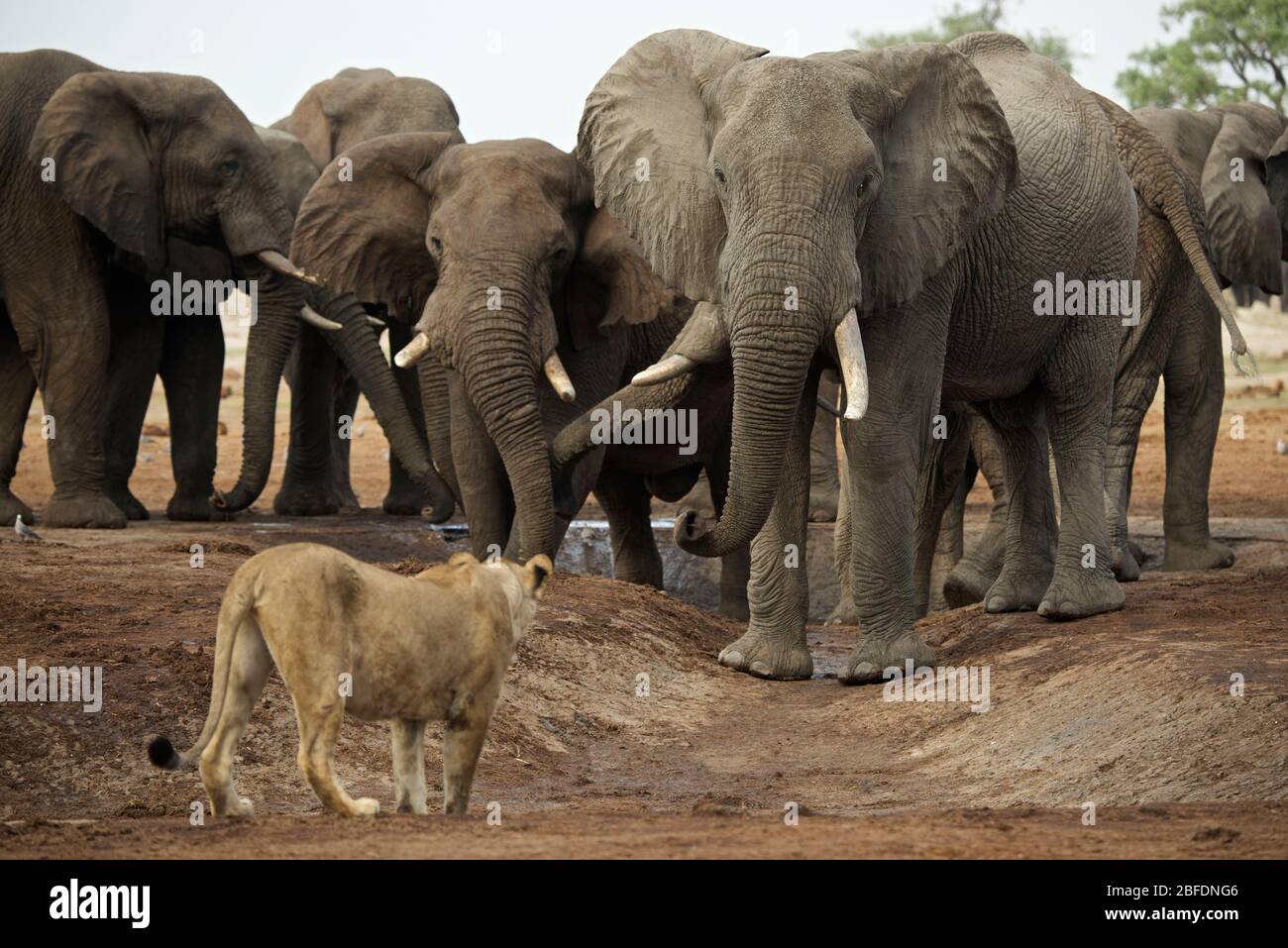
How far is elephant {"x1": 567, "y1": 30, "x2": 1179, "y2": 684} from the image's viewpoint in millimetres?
8438

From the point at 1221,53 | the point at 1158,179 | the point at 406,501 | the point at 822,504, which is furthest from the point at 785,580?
the point at 1221,53

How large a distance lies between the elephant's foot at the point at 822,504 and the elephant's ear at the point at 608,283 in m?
4.53

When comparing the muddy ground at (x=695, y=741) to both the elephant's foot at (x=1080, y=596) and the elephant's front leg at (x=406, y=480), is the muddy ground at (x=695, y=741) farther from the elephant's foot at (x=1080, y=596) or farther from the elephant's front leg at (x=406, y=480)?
the elephant's front leg at (x=406, y=480)

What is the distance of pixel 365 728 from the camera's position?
767cm

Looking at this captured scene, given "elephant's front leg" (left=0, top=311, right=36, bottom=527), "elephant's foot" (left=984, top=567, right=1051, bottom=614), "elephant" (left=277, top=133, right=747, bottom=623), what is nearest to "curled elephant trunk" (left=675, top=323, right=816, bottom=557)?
"elephant" (left=277, top=133, right=747, bottom=623)

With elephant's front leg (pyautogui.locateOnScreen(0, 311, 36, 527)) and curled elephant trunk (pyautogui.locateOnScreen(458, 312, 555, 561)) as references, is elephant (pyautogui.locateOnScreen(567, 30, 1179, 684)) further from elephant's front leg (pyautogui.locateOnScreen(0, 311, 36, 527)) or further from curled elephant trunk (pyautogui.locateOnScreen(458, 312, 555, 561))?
elephant's front leg (pyautogui.locateOnScreen(0, 311, 36, 527))

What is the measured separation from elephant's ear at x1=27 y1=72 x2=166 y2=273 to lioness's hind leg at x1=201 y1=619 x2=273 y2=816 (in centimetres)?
830

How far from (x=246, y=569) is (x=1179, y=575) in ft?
24.9

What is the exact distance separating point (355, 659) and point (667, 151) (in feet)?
14.1

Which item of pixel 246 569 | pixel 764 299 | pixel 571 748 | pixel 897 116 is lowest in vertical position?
pixel 571 748

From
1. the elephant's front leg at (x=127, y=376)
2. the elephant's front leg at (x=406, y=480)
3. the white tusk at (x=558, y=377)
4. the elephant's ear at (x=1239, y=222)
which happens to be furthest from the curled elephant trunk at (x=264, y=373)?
the elephant's ear at (x=1239, y=222)

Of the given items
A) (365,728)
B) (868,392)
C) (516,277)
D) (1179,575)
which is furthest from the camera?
(1179,575)
